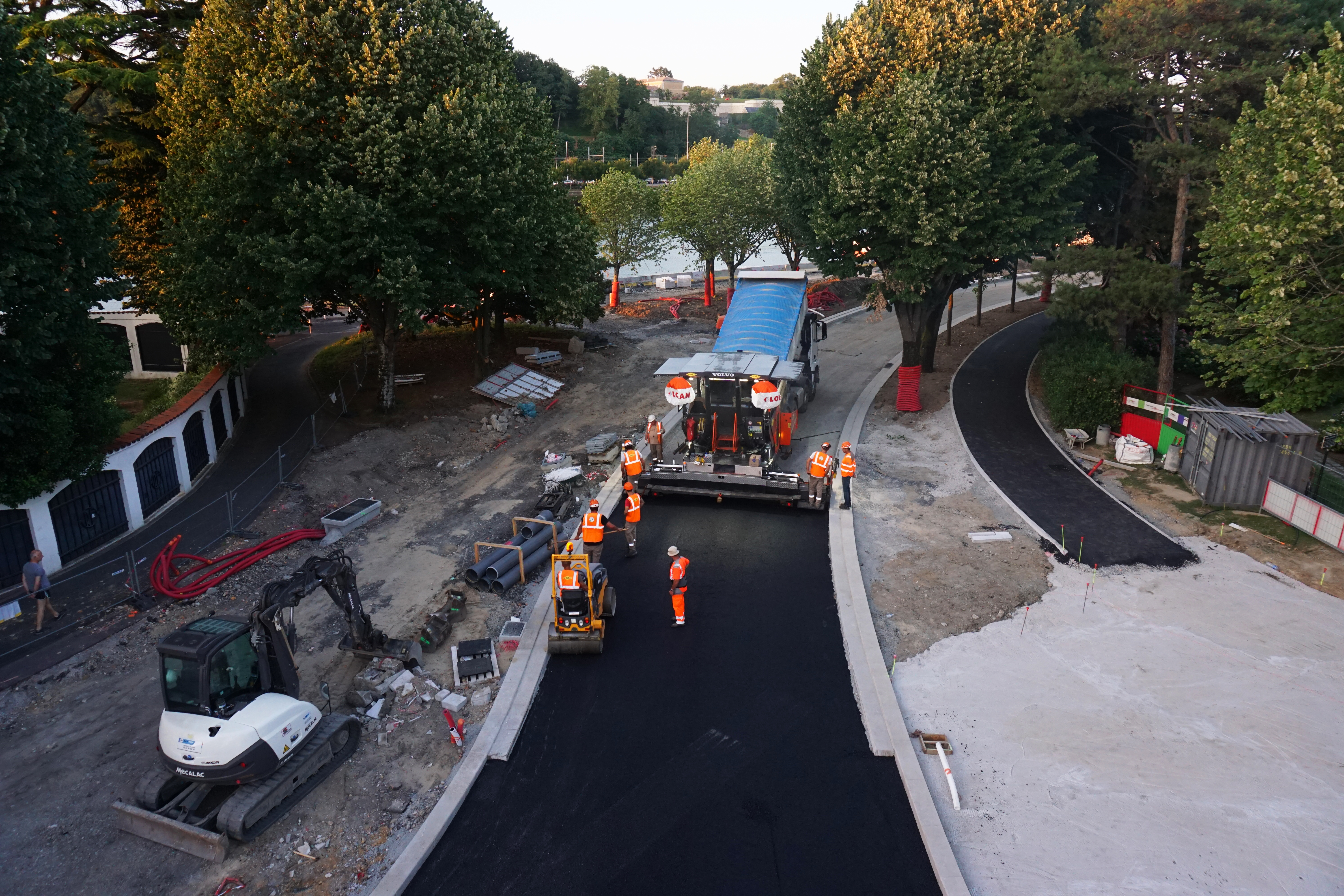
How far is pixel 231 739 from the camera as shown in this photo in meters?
9.77

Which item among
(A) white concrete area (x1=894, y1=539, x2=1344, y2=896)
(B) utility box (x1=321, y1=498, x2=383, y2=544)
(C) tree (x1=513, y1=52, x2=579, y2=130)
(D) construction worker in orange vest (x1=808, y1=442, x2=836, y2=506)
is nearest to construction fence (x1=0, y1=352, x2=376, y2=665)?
(B) utility box (x1=321, y1=498, x2=383, y2=544)

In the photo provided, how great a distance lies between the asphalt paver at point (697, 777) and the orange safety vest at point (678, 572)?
0.83 m

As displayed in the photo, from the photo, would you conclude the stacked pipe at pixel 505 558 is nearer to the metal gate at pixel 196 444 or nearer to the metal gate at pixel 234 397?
the metal gate at pixel 196 444

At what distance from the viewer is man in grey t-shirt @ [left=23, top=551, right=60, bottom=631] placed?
14719mm

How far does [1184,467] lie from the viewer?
67.7ft

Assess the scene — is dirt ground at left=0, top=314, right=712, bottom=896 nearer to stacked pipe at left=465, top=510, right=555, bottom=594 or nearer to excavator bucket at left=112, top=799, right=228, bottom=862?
excavator bucket at left=112, top=799, right=228, bottom=862

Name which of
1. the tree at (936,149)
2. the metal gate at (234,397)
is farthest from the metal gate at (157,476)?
the tree at (936,149)

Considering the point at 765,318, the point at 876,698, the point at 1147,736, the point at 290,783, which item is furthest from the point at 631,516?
the point at 765,318

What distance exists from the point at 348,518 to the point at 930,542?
43.5ft

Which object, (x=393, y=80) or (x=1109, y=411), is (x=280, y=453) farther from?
(x=1109, y=411)

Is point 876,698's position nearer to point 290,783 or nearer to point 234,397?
point 290,783

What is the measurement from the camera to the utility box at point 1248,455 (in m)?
18.6

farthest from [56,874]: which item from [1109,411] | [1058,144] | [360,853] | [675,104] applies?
[675,104]

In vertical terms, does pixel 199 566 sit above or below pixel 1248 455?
below
